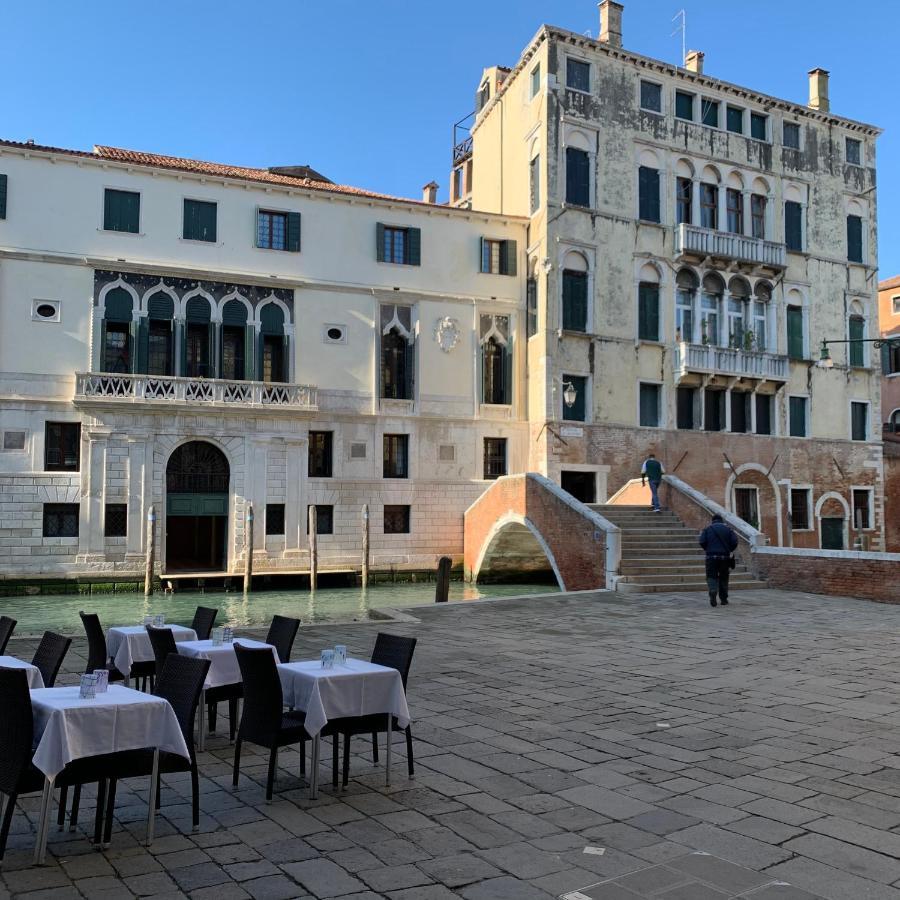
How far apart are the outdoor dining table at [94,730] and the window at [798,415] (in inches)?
1059

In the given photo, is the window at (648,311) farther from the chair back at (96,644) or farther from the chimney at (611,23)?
the chair back at (96,644)

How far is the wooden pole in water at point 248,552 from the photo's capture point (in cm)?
2267

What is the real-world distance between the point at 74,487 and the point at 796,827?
20778mm

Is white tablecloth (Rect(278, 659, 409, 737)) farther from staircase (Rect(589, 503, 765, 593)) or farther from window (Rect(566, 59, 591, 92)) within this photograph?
window (Rect(566, 59, 591, 92))

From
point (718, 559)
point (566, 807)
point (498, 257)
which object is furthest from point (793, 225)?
point (566, 807)

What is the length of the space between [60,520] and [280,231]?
955 cm

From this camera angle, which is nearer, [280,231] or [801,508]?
[280,231]

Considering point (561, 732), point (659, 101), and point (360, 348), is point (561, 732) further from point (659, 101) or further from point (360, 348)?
point (659, 101)

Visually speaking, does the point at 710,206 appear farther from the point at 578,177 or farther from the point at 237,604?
the point at 237,604

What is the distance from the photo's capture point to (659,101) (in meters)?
26.6

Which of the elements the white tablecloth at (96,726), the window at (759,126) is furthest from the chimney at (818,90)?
the white tablecloth at (96,726)

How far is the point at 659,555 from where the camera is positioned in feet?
58.3

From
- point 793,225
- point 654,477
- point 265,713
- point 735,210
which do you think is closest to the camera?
point 265,713

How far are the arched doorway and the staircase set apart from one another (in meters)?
9.98
